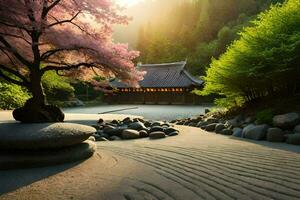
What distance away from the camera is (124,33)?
356 ft

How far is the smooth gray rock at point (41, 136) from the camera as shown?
15.5 feet

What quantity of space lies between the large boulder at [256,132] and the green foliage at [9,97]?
763 inches

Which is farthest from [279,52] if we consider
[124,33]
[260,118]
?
[124,33]

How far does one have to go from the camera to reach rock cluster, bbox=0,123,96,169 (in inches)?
186

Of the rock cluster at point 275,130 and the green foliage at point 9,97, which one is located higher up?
the green foliage at point 9,97

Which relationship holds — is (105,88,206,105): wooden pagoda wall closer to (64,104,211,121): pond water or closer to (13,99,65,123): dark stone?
(64,104,211,121): pond water

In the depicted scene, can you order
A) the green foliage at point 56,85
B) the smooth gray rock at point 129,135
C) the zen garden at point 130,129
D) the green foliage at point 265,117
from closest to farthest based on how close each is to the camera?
the zen garden at point 130,129 < the smooth gray rock at point 129,135 < the green foliage at point 265,117 < the green foliage at point 56,85

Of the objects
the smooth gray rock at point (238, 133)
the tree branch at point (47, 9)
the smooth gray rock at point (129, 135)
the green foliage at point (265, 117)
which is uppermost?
the tree branch at point (47, 9)

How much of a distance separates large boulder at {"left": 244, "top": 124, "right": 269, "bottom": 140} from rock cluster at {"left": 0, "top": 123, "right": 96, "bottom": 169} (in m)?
5.27

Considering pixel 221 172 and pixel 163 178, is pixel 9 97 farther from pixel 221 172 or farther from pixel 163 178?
pixel 221 172

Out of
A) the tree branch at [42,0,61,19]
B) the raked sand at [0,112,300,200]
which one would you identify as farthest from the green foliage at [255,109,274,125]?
the tree branch at [42,0,61,19]

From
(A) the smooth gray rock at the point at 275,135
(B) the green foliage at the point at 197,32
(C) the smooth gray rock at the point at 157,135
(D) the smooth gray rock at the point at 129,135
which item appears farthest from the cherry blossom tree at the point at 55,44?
(B) the green foliage at the point at 197,32

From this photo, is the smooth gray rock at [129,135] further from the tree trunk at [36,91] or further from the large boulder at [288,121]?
the large boulder at [288,121]

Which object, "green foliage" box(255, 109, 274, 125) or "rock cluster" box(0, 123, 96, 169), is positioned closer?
"rock cluster" box(0, 123, 96, 169)
